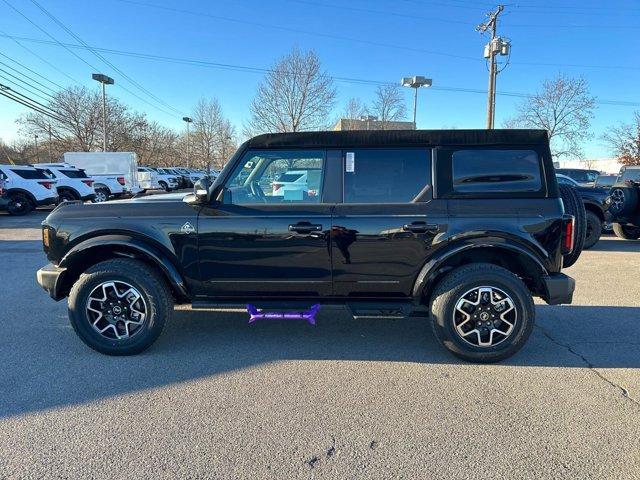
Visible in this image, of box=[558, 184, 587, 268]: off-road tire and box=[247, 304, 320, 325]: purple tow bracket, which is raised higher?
box=[558, 184, 587, 268]: off-road tire

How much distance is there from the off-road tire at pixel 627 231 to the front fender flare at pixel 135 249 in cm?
1062

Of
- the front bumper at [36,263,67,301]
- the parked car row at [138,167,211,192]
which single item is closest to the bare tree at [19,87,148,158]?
the parked car row at [138,167,211,192]

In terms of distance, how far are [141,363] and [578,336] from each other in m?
4.10

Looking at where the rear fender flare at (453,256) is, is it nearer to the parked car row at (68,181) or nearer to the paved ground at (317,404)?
the paved ground at (317,404)

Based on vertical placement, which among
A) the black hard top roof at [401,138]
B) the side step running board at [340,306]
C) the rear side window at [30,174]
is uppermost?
the rear side window at [30,174]

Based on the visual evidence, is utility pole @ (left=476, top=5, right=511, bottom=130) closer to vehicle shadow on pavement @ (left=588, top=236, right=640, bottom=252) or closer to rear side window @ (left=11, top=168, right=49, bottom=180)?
vehicle shadow on pavement @ (left=588, top=236, right=640, bottom=252)

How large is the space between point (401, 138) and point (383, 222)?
75 cm

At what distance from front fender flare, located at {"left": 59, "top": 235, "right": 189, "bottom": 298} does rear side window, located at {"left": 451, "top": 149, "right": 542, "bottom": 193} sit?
98.4 inches

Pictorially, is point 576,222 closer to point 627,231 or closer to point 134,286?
point 134,286

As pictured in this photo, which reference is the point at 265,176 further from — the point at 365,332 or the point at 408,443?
the point at 408,443

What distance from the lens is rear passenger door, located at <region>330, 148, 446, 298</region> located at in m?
3.65

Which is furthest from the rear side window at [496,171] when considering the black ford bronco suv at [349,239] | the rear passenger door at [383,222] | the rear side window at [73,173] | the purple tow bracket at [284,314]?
the rear side window at [73,173]

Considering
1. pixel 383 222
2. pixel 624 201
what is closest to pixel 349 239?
pixel 383 222

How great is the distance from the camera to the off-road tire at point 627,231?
10.4m
